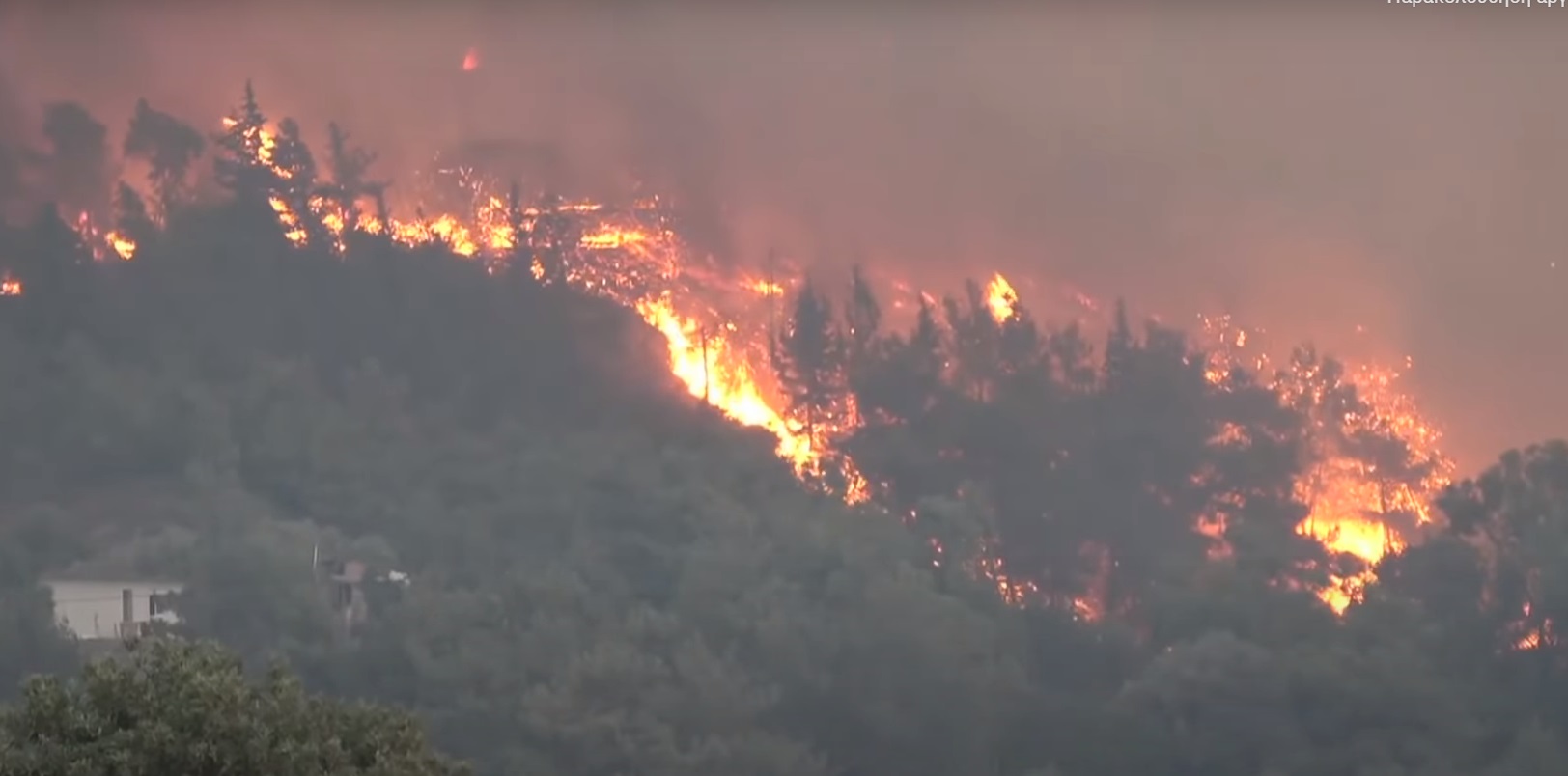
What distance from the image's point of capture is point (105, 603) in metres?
54.2

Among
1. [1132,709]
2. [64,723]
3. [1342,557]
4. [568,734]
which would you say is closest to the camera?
[64,723]

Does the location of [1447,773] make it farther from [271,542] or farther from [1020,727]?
[271,542]

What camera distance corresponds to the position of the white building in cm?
5350

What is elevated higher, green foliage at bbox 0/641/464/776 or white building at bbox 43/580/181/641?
white building at bbox 43/580/181/641

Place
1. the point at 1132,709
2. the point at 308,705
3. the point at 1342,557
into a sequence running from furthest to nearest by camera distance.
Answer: the point at 1342,557 → the point at 1132,709 → the point at 308,705

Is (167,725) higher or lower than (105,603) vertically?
lower

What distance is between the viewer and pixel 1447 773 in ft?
171

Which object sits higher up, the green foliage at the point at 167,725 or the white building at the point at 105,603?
the white building at the point at 105,603

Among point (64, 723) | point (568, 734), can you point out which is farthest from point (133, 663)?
point (568, 734)

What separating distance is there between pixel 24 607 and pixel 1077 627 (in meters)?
29.4

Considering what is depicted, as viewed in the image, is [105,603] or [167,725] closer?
[167,725]

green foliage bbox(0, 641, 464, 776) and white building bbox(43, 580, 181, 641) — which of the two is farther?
white building bbox(43, 580, 181, 641)

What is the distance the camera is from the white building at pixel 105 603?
2106 inches

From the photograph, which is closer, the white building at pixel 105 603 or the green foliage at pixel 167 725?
the green foliage at pixel 167 725
